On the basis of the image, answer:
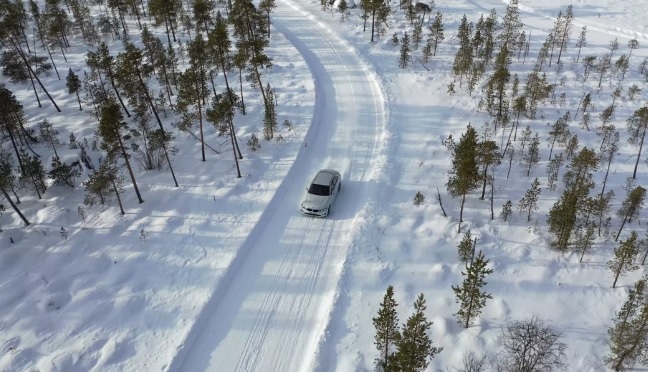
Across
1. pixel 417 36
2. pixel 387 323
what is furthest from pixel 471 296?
pixel 417 36

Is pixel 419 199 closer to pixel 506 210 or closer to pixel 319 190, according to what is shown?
pixel 506 210

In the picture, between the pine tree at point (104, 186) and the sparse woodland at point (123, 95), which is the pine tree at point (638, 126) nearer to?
A: the sparse woodland at point (123, 95)

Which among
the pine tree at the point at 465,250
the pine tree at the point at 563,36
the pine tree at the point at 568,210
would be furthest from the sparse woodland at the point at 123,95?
the pine tree at the point at 563,36

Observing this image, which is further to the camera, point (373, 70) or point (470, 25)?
point (470, 25)

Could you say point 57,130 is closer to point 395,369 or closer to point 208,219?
point 208,219

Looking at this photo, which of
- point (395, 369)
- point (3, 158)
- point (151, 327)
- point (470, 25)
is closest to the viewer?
point (395, 369)

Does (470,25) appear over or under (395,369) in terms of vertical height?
over

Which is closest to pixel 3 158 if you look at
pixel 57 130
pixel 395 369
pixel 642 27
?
pixel 57 130
